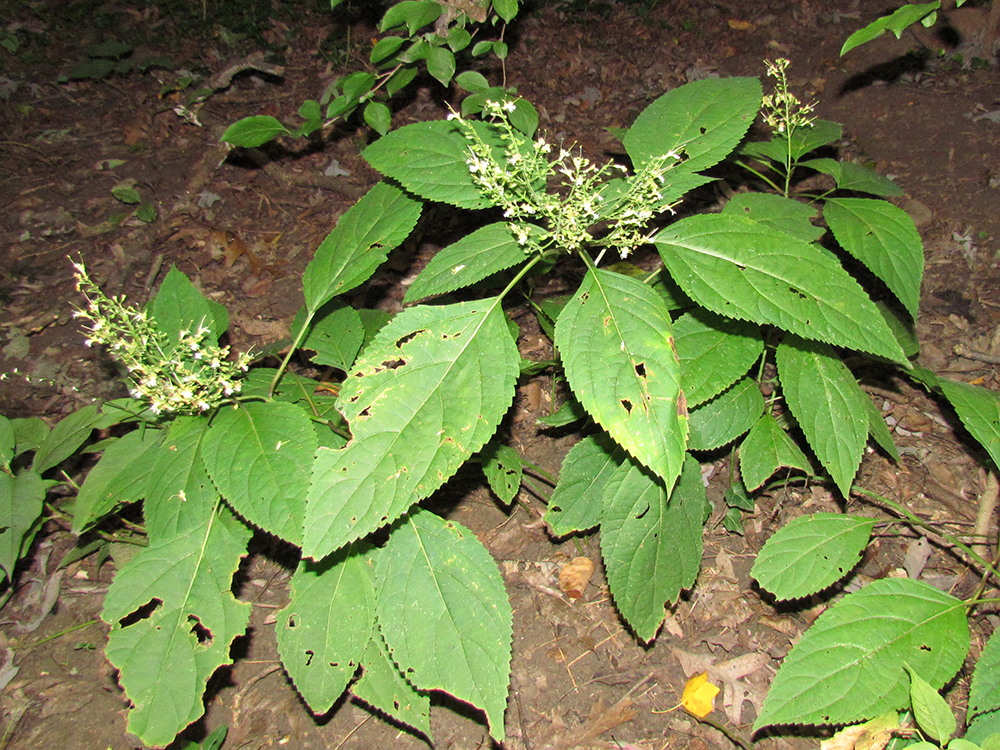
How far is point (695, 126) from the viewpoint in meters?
2.34

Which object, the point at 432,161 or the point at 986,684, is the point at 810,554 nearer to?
the point at 986,684

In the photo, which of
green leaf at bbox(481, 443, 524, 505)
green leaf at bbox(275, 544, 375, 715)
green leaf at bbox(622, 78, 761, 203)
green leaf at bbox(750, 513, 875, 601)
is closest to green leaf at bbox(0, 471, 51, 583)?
green leaf at bbox(275, 544, 375, 715)

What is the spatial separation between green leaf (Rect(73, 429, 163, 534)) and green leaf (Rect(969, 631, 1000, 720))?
9.79 ft

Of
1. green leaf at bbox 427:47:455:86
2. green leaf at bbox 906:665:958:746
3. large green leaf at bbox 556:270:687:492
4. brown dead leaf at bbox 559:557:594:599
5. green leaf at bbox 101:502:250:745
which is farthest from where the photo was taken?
green leaf at bbox 427:47:455:86

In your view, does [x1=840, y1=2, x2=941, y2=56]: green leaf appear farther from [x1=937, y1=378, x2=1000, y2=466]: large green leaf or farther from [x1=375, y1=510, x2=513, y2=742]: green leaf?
[x1=375, y1=510, x2=513, y2=742]: green leaf

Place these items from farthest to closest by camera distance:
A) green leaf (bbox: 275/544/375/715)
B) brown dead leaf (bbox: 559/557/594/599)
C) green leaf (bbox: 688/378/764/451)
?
1. brown dead leaf (bbox: 559/557/594/599)
2. green leaf (bbox: 688/378/764/451)
3. green leaf (bbox: 275/544/375/715)

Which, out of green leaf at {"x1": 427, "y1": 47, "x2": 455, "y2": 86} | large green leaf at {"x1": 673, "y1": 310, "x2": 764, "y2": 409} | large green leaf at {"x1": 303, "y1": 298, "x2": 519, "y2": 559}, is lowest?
large green leaf at {"x1": 673, "y1": 310, "x2": 764, "y2": 409}

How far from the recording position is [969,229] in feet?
12.6

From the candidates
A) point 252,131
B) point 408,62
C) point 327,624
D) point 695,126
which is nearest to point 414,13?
point 408,62

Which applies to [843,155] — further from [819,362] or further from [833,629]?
[833,629]

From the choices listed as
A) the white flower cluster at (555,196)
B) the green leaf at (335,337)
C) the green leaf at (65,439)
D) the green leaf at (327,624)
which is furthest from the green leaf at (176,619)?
the white flower cluster at (555,196)

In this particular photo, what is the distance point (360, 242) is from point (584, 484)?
1411 mm

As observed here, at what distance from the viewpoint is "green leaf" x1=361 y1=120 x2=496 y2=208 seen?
225cm

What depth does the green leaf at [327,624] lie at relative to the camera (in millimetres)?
2197
